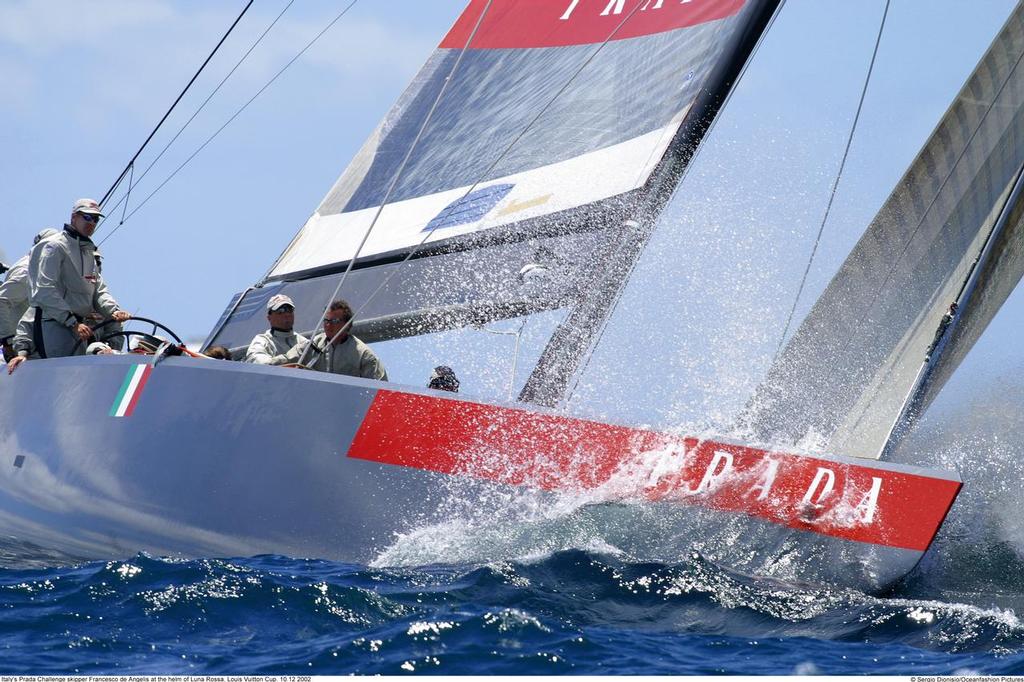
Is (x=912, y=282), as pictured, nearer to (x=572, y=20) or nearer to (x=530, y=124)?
(x=530, y=124)

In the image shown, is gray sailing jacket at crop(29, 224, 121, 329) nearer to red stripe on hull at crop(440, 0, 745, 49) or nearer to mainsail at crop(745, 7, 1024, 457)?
red stripe on hull at crop(440, 0, 745, 49)

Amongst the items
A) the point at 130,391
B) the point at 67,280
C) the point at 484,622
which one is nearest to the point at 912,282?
the point at 484,622

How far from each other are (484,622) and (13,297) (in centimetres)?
348

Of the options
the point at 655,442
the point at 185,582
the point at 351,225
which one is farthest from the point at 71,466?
the point at 655,442

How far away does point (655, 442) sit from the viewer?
386cm

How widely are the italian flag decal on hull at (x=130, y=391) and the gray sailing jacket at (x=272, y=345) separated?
1.46 feet

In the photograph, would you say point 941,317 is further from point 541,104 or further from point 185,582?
point 185,582

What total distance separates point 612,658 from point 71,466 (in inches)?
99.9

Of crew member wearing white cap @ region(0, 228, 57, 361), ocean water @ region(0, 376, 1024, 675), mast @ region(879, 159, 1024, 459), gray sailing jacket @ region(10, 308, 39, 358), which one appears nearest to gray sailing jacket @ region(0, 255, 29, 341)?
crew member wearing white cap @ region(0, 228, 57, 361)

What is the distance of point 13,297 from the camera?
226 inches

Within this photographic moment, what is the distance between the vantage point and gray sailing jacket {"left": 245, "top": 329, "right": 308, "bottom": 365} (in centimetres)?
478

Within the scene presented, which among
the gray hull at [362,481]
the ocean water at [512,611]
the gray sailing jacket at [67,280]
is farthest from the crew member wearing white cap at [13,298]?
the ocean water at [512,611]

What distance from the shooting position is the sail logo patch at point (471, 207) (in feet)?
16.6

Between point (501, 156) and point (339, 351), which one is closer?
point (339, 351)
